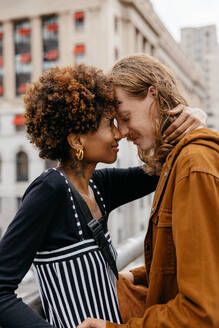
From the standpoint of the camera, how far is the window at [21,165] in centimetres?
2576

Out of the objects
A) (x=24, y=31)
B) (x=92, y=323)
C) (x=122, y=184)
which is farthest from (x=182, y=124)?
(x=24, y=31)

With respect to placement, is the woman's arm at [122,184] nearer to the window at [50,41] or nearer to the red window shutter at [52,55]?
the window at [50,41]

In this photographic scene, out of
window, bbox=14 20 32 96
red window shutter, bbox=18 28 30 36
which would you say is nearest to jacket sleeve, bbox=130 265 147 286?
window, bbox=14 20 32 96

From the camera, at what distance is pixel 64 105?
1.62 m

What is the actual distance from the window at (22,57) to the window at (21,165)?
163 inches

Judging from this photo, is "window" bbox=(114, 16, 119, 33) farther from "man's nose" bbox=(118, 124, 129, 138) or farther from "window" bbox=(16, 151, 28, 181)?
"man's nose" bbox=(118, 124, 129, 138)

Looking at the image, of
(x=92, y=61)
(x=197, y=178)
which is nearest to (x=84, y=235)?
(x=197, y=178)

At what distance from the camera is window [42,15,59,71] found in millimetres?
25328

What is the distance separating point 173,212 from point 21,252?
1.86 feet

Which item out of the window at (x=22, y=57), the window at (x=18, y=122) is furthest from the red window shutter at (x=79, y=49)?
the window at (x=18, y=122)

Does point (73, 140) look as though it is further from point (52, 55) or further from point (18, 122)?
point (52, 55)

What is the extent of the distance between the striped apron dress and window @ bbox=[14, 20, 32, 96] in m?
25.3

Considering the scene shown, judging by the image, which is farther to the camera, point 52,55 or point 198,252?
point 52,55

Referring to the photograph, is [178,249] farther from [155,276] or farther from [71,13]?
[71,13]
